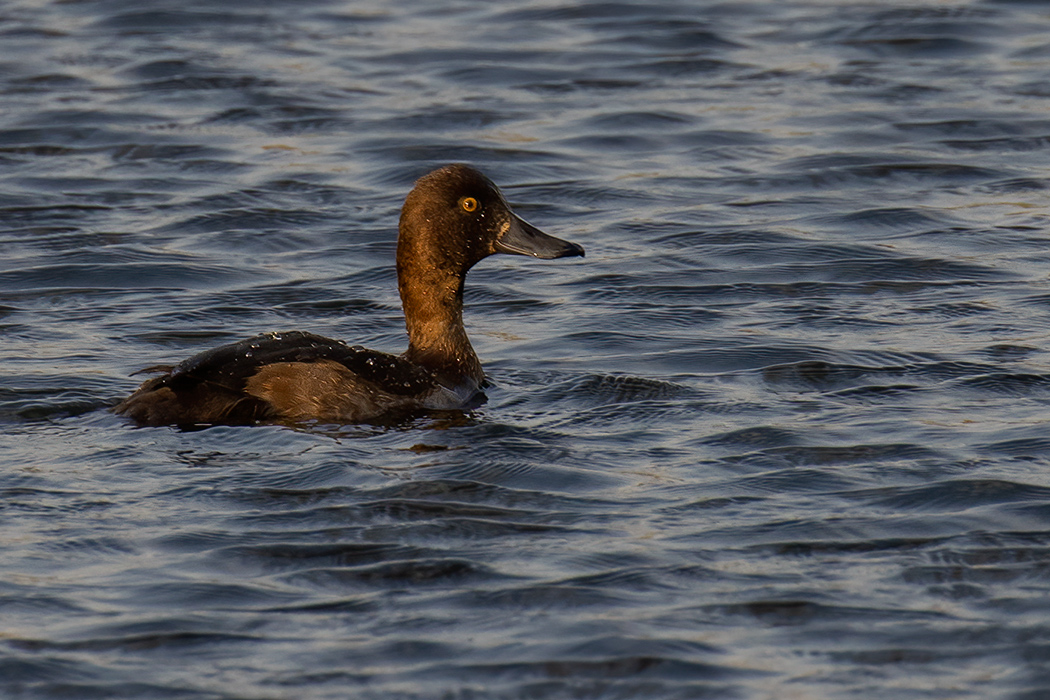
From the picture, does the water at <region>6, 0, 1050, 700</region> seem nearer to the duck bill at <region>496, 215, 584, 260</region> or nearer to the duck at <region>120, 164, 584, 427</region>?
the duck at <region>120, 164, 584, 427</region>

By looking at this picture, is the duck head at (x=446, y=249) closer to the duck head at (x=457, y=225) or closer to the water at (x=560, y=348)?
the duck head at (x=457, y=225)

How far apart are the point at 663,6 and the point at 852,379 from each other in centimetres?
1038

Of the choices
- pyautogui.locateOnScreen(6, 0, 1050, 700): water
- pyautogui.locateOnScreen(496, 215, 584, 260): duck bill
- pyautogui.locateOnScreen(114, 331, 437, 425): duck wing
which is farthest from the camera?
pyautogui.locateOnScreen(496, 215, 584, 260): duck bill

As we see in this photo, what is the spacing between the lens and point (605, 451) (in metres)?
7.58

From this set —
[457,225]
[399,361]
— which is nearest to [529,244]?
[457,225]

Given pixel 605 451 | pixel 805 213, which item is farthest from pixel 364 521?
pixel 805 213

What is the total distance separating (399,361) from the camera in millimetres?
8180

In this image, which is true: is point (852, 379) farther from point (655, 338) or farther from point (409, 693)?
point (409, 693)

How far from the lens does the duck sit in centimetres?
756

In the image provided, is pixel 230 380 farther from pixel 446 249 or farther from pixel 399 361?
pixel 446 249

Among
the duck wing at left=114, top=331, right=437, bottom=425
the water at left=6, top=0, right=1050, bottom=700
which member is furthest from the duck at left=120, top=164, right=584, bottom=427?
the water at left=6, top=0, right=1050, bottom=700

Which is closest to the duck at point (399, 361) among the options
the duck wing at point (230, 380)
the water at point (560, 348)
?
the duck wing at point (230, 380)

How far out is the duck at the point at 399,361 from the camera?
7559 millimetres

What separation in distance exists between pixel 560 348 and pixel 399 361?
1348mm
